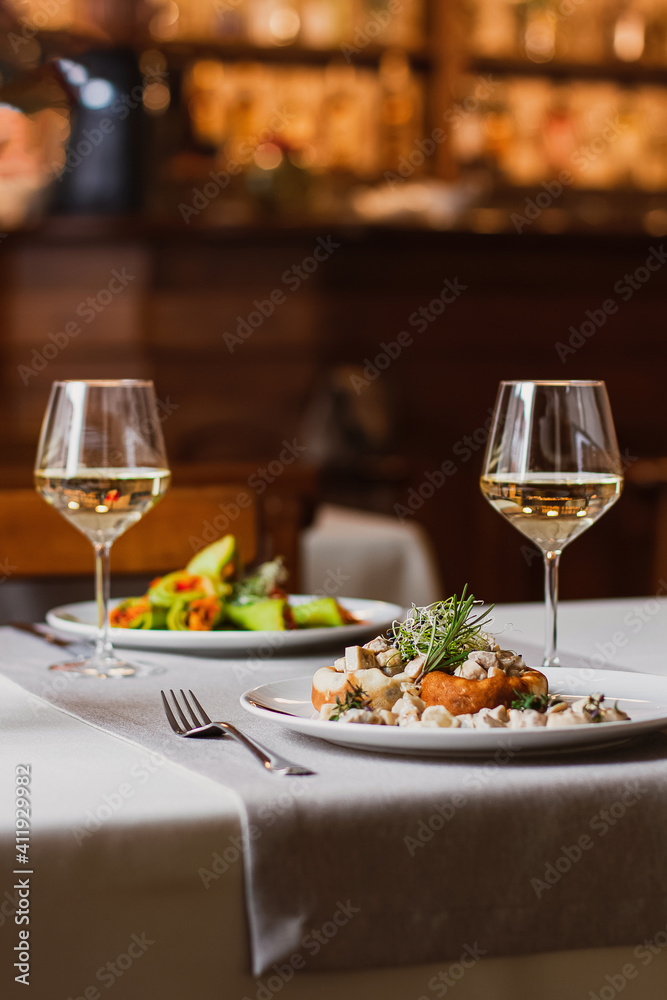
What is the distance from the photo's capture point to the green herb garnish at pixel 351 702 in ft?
2.18

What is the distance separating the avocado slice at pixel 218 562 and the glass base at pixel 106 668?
0.42 ft

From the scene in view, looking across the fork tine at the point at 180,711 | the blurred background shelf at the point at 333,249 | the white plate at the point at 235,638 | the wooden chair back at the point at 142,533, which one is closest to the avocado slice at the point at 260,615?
the white plate at the point at 235,638

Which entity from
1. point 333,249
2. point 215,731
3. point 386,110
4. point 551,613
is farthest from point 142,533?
point 386,110

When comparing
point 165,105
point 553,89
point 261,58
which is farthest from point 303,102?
point 553,89

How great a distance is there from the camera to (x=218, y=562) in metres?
1.06

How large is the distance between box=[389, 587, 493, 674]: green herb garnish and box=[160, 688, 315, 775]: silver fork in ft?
0.35

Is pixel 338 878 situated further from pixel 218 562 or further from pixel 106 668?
pixel 218 562

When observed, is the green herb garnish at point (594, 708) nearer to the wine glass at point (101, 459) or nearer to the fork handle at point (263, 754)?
the fork handle at point (263, 754)

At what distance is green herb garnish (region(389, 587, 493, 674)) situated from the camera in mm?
709

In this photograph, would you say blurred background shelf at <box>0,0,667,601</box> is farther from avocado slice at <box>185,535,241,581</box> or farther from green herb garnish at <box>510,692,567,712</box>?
green herb garnish at <box>510,692,567,712</box>

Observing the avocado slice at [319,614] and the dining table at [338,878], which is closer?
the dining table at [338,878]

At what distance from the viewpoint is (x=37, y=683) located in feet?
2.87

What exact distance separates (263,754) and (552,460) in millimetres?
336

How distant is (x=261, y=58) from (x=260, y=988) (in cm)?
371
